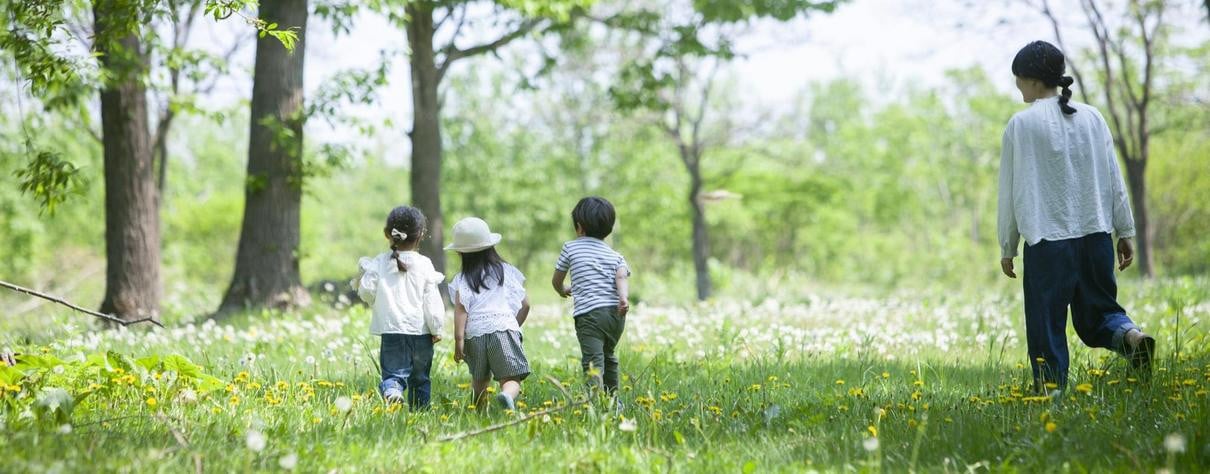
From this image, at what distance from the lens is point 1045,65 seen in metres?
4.89

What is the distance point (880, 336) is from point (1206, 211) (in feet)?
99.7

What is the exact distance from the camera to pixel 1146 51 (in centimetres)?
1961

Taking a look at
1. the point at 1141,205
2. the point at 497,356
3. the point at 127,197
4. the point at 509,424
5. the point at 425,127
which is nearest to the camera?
the point at 509,424

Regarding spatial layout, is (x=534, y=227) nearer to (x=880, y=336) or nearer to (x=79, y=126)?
(x=79, y=126)

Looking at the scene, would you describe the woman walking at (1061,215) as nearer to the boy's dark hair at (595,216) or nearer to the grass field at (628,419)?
the grass field at (628,419)

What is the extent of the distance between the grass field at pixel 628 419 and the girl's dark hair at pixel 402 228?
0.82 meters

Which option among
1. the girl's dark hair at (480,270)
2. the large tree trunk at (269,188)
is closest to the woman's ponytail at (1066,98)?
the girl's dark hair at (480,270)

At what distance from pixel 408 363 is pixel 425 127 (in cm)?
769

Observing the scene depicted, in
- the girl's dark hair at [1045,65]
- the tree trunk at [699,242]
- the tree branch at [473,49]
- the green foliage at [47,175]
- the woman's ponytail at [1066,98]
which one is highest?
the tree branch at [473,49]

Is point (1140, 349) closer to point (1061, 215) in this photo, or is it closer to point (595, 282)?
point (1061, 215)

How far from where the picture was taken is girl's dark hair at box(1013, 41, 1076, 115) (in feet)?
15.9

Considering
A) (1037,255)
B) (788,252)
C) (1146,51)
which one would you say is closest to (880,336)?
(1037,255)

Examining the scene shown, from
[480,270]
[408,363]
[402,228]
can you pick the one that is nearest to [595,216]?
[480,270]

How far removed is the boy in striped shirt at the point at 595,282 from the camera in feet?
17.2
